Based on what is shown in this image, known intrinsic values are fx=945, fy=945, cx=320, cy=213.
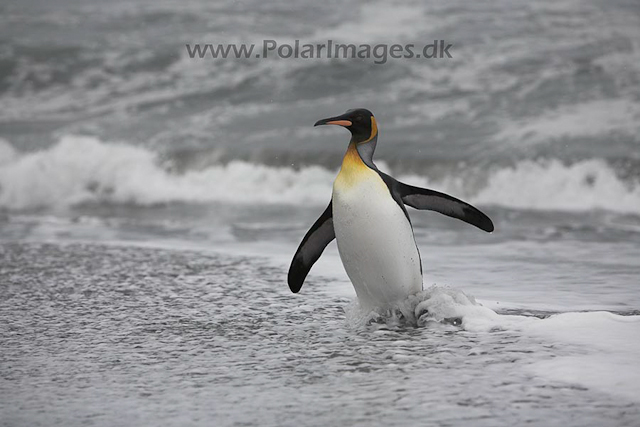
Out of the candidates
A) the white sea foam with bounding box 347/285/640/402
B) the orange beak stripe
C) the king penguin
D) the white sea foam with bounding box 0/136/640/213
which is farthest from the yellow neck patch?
the white sea foam with bounding box 0/136/640/213

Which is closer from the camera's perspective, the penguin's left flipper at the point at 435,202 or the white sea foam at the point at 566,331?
the white sea foam at the point at 566,331

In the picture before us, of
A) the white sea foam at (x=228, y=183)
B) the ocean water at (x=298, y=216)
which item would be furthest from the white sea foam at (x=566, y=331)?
the white sea foam at (x=228, y=183)

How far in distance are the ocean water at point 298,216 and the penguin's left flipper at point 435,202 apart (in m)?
0.35

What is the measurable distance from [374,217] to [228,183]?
732 centimetres

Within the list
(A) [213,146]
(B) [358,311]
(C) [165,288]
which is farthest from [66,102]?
(B) [358,311]

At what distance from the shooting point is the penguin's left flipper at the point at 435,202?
388 centimetres

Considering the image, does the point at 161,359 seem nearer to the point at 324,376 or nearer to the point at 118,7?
the point at 324,376

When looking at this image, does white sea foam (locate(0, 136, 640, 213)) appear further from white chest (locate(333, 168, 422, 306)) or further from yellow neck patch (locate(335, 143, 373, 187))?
yellow neck patch (locate(335, 143, 373, 187))

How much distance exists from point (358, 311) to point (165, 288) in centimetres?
124

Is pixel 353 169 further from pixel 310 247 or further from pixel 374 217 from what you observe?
pixel 310 247

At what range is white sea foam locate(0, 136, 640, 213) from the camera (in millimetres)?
9656

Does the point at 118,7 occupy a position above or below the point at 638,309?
above

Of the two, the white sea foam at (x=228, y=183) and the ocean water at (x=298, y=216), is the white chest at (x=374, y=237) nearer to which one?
the ocean water at (x=298, y=216)

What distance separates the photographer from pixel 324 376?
3.14m
